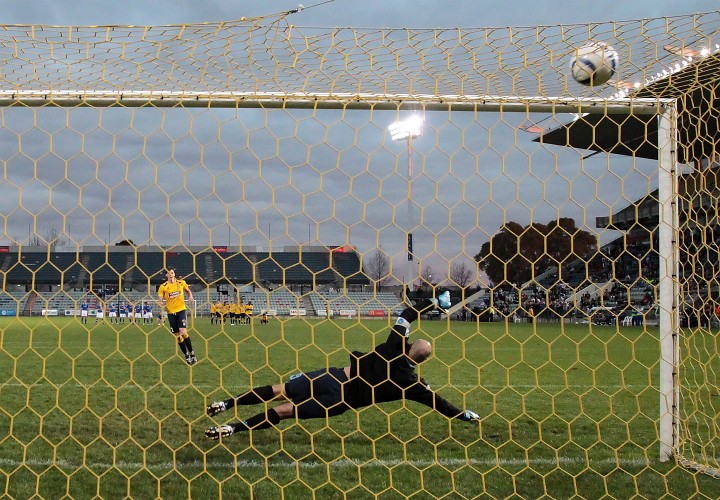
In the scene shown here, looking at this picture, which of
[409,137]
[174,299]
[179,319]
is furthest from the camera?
[174,299]

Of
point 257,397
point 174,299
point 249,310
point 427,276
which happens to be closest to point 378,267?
point 427,276

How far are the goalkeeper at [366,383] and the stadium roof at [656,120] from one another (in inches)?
56.9

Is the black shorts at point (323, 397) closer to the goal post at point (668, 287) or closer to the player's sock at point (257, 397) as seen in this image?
the player's sock at point (257, 397)

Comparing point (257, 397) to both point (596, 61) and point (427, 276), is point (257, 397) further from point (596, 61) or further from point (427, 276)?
point (596, 61)

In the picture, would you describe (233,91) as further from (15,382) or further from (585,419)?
(15,382)

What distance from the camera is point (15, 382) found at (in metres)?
8.05

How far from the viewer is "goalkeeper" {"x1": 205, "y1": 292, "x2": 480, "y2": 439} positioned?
409cm

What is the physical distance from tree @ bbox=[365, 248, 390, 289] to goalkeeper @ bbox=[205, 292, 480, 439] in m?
0.33

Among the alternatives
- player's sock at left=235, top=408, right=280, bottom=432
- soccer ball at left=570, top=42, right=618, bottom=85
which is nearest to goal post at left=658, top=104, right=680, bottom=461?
soccer ball at left=570, top=42, right=618, bottom=85

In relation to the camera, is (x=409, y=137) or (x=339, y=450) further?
(x=339, y=450)

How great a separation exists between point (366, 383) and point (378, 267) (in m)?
0.75

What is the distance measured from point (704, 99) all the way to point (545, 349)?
36.1 ft

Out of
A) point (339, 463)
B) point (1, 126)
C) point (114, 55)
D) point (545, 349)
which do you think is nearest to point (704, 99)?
point (339, 463)

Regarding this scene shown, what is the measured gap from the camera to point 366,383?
403cm
